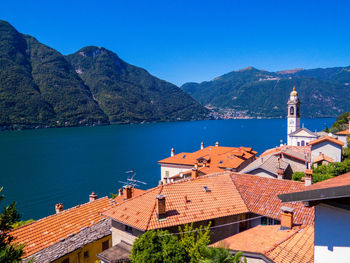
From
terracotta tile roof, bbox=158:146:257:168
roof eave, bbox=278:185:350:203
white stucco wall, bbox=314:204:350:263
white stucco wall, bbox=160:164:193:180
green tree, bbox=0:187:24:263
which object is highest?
roof eave, bbox=278:185:350:203

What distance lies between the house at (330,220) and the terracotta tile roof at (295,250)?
203 inches

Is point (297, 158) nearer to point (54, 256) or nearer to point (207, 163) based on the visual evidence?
point (207, 163)

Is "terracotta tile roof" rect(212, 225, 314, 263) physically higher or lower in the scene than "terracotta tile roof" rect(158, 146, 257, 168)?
higher

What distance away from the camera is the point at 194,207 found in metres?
15.0

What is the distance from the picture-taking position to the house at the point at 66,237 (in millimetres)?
15180

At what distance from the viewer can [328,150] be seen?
33.0 metres

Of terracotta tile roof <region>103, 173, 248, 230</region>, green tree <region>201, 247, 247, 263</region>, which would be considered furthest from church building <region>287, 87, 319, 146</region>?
green tree <region>201, 247, 247, 263</region>

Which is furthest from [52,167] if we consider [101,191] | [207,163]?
[207,163]

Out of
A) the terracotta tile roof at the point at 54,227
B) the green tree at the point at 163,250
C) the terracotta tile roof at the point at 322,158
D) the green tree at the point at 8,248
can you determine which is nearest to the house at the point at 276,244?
the green tree at the point at 163,250

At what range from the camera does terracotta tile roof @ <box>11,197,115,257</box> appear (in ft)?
52.3

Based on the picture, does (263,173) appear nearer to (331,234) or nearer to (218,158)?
(218,158)

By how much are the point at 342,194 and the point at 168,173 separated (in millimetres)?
42676

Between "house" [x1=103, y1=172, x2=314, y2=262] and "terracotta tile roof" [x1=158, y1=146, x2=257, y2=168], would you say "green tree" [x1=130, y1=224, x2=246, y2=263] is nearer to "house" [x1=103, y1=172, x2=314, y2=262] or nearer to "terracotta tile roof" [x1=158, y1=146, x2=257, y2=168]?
"house" [x1=103, y1=172, x2=314, y2=262]

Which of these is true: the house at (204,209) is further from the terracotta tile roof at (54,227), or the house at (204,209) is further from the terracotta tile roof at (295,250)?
the terracotta tile roof at (54,227)
